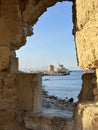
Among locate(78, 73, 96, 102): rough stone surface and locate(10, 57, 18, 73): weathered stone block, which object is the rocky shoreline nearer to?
locate(78, 73, 96, 102): rough stone surface

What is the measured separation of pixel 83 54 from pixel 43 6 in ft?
7.35

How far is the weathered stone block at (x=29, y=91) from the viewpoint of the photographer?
14.0ft

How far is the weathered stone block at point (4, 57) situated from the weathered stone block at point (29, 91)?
287 mm

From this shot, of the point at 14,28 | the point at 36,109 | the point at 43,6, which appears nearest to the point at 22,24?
the point at 14,28

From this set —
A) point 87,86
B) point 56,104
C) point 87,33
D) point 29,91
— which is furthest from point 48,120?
point 56,104

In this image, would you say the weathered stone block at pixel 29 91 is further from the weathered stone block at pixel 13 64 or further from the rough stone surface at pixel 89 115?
the rough stone surface at pixel 89 115

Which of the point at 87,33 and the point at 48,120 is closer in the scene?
the point at 87,33

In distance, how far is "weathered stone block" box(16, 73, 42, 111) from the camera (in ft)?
14.0

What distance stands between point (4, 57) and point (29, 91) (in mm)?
668

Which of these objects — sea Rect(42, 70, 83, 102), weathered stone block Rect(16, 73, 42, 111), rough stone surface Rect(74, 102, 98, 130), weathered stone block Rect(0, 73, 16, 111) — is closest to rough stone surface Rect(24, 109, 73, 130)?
weathered stone block Rect(16, 73, 42, 111)

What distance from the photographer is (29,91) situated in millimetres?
4305

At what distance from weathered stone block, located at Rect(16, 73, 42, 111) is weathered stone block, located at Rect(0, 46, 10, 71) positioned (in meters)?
0.29

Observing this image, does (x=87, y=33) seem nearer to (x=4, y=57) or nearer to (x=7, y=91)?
(x=4, y=57)

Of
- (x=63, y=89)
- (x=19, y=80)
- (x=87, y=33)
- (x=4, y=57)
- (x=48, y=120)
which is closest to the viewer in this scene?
(x=87, y=33)
